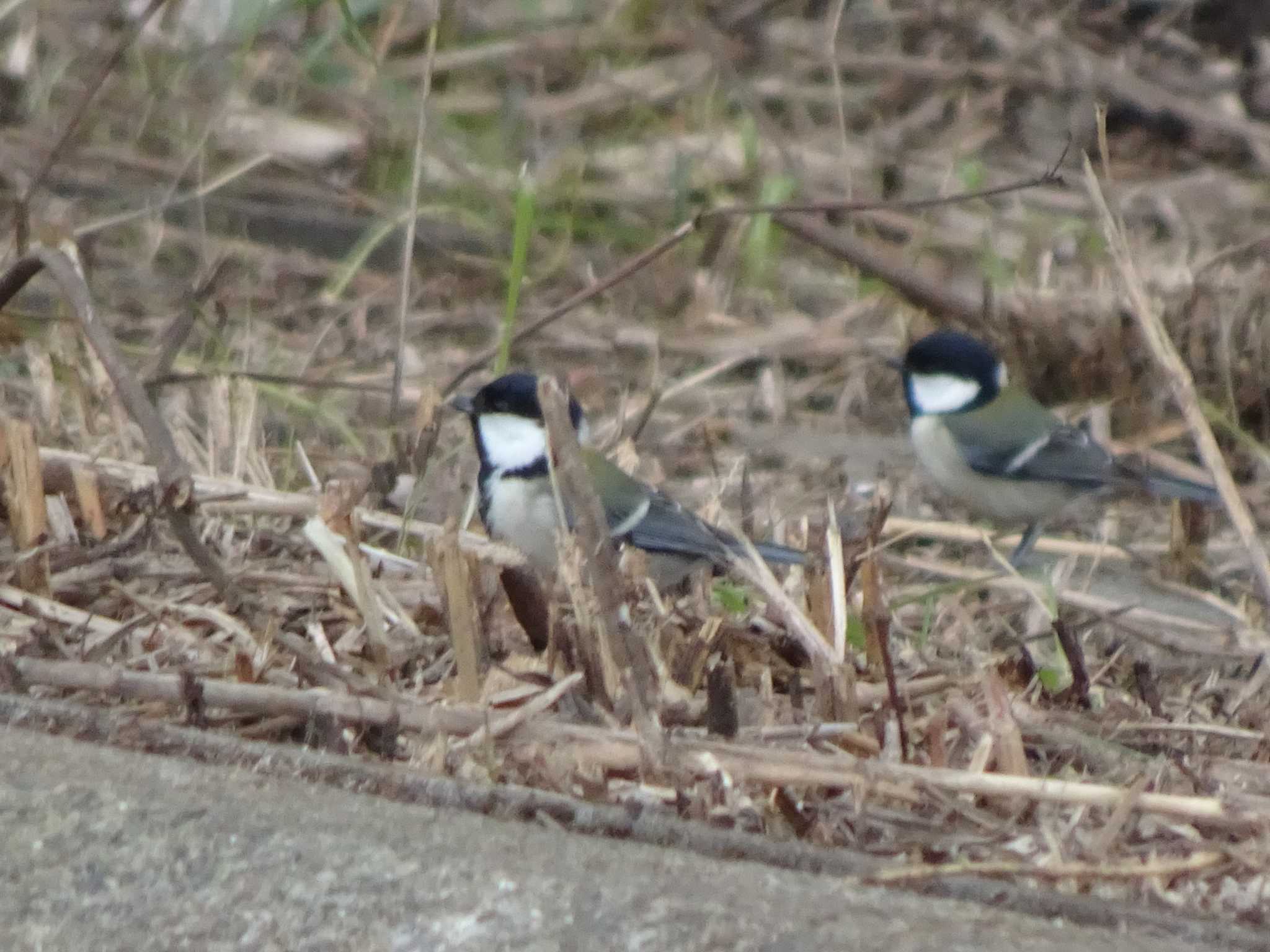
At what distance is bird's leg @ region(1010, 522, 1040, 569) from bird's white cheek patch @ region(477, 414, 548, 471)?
1.00m

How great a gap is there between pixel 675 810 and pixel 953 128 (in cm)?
465

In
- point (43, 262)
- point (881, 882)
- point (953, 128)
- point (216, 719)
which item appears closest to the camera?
point (881, 882)

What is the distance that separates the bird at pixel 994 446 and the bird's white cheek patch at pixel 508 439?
101 cm

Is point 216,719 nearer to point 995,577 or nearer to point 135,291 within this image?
point 995,577

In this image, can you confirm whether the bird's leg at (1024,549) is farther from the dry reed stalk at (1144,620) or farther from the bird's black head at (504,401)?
the bird's black head at (504,401)

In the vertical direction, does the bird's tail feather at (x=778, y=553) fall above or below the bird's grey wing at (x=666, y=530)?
above

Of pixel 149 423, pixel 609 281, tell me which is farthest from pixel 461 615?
pixel 609 281

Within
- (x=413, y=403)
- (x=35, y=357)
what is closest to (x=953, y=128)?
(x=413, y=403)

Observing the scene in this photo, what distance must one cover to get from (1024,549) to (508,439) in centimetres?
115

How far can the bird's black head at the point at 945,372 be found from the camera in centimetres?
414

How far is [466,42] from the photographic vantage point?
615 cm

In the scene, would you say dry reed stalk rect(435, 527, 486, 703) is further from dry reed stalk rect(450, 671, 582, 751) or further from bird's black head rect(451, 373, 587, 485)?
bird's black head rect(451, 373, 587, 485)

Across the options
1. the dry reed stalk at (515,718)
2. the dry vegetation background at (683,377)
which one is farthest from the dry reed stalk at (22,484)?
the dry reed stalk at (515,718)

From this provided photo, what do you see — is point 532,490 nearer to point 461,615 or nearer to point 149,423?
point 149,423
